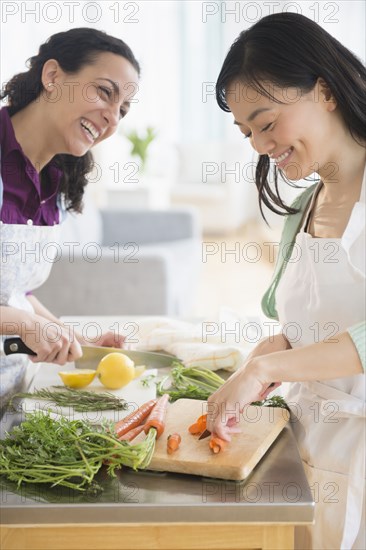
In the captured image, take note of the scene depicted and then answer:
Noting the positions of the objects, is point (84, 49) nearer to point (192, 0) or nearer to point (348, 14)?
point (348, 14)

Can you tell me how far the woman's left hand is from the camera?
1.17 meters

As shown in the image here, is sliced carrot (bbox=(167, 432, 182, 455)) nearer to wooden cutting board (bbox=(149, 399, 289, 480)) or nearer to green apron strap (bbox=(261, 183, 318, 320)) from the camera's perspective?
wooden cutting board (bbox=(149, 399, 289, 480))

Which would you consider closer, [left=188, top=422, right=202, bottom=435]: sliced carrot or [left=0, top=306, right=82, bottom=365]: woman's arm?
[left=188, top=422, right=202, bottom=435]: sliced carrot

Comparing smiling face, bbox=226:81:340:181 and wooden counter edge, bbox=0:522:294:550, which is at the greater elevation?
smiling face, bbox=226:81:340:181

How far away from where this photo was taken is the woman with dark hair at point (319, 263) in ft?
3.90

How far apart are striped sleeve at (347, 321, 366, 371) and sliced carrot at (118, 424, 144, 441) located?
38cm

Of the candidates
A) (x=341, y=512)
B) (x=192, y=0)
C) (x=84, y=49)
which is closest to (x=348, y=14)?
(x=84, y=49)

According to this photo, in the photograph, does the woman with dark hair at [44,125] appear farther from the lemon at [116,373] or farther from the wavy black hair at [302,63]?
the wavy black hair at [302,63]

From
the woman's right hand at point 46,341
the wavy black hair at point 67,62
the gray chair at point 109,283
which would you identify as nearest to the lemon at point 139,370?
the woman's right hand at point 46,341

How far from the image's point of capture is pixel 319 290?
1.29m

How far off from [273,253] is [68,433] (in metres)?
6.02

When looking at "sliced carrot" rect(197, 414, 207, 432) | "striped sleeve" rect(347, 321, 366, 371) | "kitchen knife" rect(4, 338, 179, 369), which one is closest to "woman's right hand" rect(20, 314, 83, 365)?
"kitchen knife" rect(4, 338, 179, 369)

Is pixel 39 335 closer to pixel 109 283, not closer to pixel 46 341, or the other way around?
pixel 46 341

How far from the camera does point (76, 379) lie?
1.51 meters
